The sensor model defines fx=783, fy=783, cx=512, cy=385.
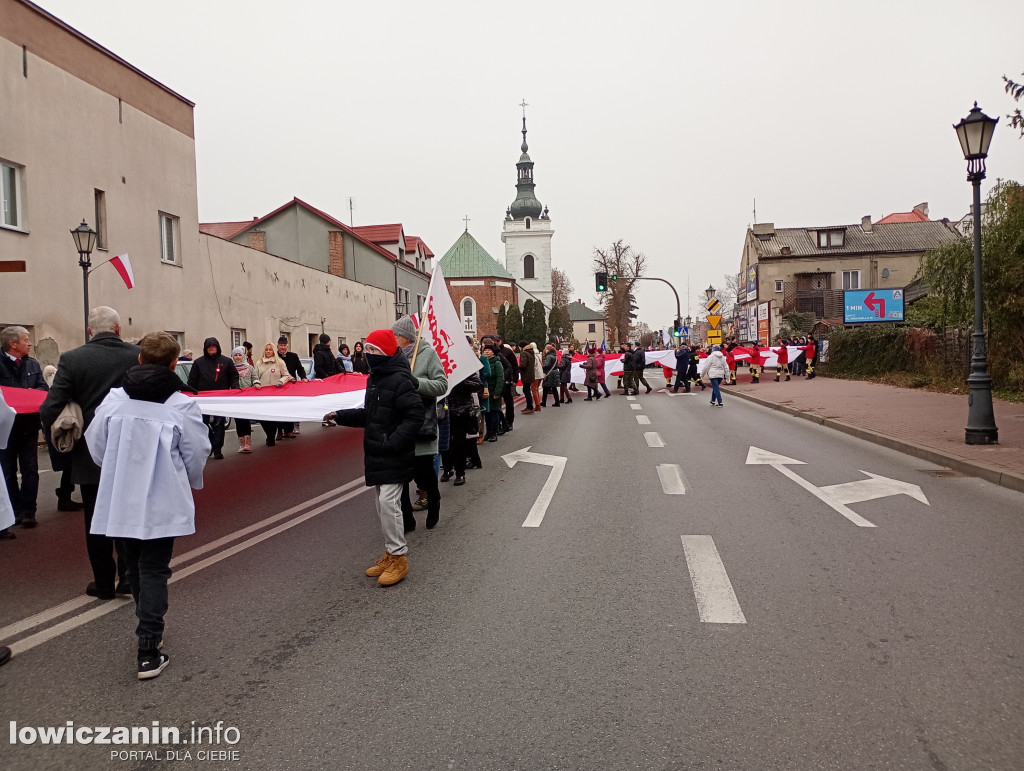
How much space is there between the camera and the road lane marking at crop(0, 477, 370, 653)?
14.9 feet

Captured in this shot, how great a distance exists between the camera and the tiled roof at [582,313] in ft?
538

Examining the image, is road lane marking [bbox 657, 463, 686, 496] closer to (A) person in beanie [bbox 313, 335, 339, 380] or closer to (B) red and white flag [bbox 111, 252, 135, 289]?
(A) person in beanie [bbox 313, 335, 339, 380]

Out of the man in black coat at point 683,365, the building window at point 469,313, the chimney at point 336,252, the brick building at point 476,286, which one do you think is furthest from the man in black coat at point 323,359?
the building window at point 469,313

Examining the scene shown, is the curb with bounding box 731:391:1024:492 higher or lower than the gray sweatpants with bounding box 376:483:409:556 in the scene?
lower

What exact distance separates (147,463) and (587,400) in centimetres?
2232

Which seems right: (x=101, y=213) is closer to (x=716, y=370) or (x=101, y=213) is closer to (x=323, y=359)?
(x=323, y=359)

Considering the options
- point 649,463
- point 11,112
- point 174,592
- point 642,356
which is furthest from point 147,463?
point 642,356

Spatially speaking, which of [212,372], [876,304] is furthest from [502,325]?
[212,372]

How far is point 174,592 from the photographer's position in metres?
5.37

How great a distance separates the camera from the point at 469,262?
98750 mm

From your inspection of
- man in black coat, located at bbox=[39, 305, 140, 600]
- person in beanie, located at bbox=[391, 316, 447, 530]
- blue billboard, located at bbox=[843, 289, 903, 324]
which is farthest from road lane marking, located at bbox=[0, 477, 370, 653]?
→ blue billboard, located at bbox=[843, 289, 903, 324]

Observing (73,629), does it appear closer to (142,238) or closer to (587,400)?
(142,238)

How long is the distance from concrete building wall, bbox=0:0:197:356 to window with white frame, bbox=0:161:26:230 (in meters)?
0.07

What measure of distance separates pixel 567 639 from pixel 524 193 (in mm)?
108991
